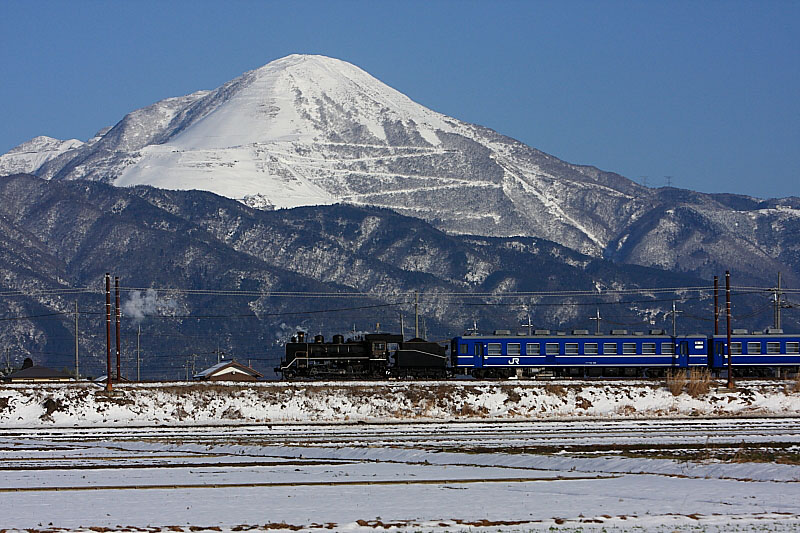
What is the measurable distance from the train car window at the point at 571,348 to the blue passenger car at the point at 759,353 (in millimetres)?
11735

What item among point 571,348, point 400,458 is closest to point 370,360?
point 571,348

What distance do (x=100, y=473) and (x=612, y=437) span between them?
24.1m

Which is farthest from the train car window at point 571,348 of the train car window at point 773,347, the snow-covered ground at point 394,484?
the snow-covered ground at point 394,484

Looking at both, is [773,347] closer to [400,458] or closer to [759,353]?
[759,353]

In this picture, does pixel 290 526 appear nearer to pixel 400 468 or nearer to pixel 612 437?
pixel 400 468

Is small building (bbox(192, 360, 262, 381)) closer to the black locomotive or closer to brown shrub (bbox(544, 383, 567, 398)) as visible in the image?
the black locomotive

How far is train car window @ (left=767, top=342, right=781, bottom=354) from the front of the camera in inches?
3743

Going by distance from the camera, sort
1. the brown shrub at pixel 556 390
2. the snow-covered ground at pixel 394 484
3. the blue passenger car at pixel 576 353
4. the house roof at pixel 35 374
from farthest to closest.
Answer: the house roof at pixel 35 374, the blue passenger car at pixel 576 353, the brown shrub at pixel 556 390, the snow-covered ground at pixel 394 484

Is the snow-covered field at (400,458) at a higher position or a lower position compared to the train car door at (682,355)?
lower

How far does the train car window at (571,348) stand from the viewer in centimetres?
9481

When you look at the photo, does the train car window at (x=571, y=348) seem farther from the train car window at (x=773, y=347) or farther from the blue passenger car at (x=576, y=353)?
the train car window at (x=773, y=347)

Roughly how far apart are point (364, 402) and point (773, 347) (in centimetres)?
4027

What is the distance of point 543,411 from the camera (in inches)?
2874

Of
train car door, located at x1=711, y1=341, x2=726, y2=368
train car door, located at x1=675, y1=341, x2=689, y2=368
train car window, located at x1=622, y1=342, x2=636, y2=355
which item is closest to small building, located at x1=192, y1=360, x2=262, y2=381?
train car window, located at x1=622, y1=342, x2=636, y2=355
